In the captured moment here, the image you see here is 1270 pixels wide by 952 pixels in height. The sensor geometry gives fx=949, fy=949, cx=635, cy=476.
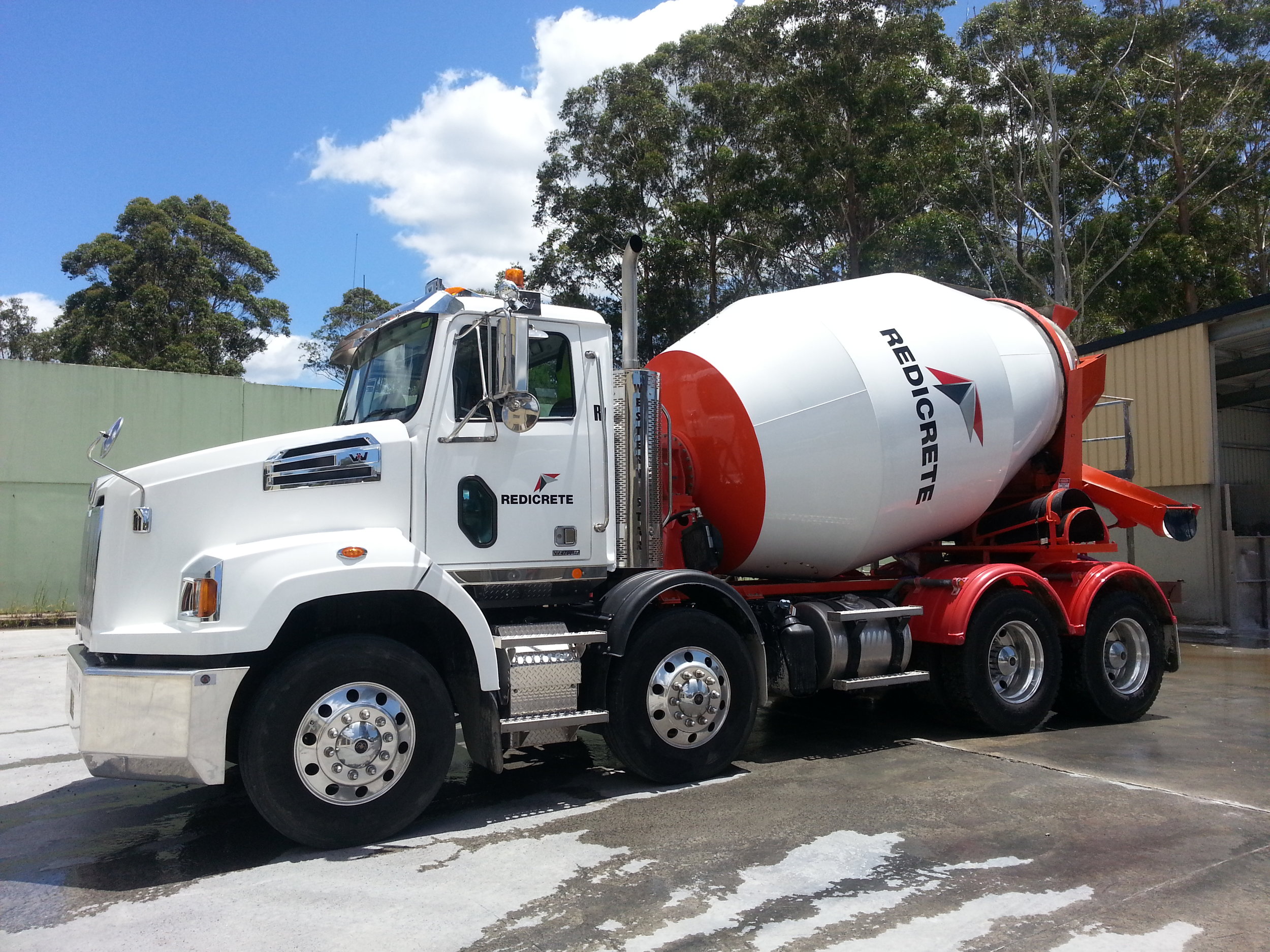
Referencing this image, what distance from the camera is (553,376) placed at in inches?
237

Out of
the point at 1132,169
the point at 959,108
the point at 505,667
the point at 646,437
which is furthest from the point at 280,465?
the point at 1132,169

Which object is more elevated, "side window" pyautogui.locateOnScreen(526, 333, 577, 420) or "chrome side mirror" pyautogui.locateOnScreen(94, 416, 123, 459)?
"side window" pyautogui.locateOnScreen(526, 333, 577, 420)

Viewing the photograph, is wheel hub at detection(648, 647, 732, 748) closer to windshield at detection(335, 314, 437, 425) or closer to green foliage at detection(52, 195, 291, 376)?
windshield at detection(335, 314, 437, 425)

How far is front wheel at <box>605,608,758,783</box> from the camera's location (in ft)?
19.4

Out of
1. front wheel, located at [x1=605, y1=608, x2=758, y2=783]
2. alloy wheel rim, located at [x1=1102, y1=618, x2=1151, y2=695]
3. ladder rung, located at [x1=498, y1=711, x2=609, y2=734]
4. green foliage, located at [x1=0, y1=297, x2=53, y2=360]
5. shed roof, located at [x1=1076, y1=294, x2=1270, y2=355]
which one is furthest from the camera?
green foliage, located at [x1=0, y1=297, x2=53, y2=360]

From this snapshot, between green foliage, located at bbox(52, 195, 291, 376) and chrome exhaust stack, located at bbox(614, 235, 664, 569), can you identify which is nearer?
chrome exhaust stack, located at bbox(614, 235, 664, 569)

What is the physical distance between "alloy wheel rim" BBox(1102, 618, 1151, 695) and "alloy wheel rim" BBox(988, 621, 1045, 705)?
101 centimetres

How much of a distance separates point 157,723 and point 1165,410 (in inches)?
601

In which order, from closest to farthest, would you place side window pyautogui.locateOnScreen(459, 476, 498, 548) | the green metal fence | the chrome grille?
the chrome grille, side window pyautogui.locateOnScreen(459, 476, 498, 548), the green metal fence

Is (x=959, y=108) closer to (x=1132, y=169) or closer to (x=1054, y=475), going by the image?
(x=1132, y=169)

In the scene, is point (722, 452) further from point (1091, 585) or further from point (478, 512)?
point (1091, 585)

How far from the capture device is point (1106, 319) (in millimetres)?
28094

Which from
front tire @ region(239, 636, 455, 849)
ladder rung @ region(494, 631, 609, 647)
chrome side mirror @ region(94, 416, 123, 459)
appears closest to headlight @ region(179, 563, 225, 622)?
front tire @ region(239, 636, 455, 849)

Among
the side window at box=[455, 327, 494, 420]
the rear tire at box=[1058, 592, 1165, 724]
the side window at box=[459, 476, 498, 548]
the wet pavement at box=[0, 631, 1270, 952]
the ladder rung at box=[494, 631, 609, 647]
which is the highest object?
the side window at box=[455, 327, 494, 420]
